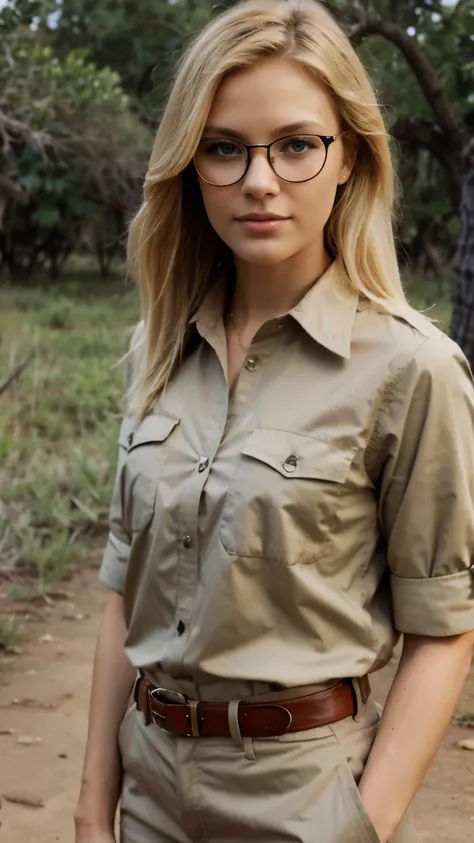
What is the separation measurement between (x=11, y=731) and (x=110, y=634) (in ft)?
6.09

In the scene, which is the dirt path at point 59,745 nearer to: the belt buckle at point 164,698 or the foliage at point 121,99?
→ the belt buckle at point 164,698

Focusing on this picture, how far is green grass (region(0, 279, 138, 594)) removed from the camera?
4906mm

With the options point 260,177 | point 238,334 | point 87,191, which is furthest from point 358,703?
point 87,191

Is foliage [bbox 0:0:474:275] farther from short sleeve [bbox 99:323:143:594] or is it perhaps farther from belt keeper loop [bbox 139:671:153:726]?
belt keeper loop [bbox 139:671:153:726]

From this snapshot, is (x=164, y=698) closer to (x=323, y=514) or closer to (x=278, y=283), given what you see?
(x=323, y=514)

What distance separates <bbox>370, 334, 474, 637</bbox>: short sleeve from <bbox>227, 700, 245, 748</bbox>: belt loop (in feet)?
0.78

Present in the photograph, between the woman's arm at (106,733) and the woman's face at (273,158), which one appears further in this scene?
the woman's arm at (106,733)

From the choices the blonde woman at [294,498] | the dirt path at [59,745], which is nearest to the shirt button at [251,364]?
the blonde woman at [294,498]

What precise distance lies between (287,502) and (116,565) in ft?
1.38

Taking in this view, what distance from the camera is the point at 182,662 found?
4.50 feet

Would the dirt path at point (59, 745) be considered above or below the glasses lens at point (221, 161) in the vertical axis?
below

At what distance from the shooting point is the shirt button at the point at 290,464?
133 cm

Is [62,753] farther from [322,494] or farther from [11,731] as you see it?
[322,494]

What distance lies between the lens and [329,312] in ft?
4.70
